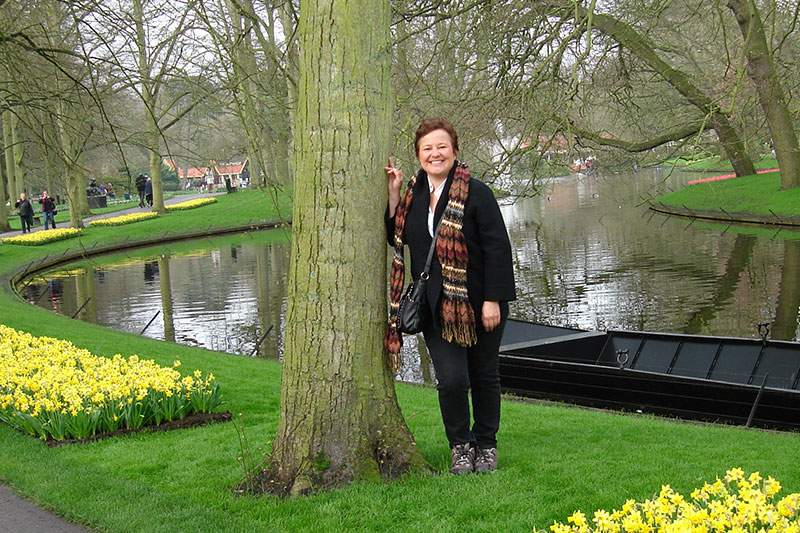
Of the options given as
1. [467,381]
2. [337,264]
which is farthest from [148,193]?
[467,381]

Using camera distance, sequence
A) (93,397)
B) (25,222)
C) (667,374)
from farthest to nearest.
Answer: (25,222), (667,374), (93,397)

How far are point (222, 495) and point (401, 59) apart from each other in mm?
10536

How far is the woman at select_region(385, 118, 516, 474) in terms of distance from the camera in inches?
189

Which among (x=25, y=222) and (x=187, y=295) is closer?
(x=187, y=295)

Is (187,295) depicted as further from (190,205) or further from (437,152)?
(190,205)

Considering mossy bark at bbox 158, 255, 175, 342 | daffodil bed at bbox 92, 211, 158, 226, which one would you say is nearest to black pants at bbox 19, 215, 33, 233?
daffodil bed at bbox 92, 211, 158, 226

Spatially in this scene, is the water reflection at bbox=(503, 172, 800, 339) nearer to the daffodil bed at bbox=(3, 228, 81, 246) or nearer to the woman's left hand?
the woman's left hand

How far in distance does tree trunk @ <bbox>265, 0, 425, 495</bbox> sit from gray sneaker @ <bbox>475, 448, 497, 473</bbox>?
0.38 m

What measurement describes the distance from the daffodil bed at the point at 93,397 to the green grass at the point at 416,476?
0.20 meters

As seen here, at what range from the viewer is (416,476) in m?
4.91

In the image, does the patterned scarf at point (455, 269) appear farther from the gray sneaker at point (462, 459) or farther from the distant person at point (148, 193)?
the distant person at point (148, 193)

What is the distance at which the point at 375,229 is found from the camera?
5.00m

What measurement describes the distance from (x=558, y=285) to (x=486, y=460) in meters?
15.4

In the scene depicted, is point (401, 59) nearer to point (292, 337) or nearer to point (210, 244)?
point (292, 337)
